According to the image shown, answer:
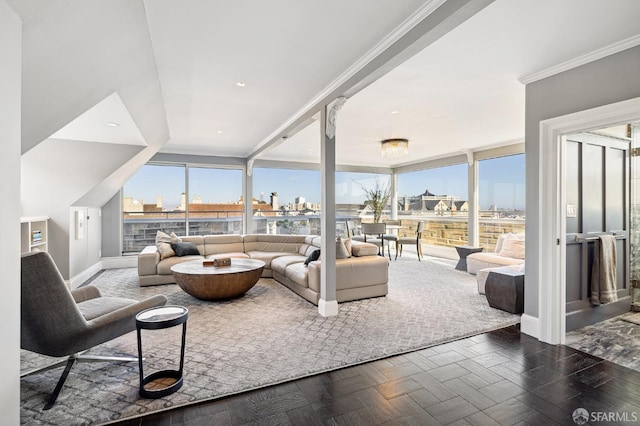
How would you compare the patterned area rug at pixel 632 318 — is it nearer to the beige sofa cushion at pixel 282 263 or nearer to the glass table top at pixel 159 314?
the beige sofa cushion at pixel 282 263

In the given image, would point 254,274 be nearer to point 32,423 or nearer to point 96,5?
point 32,423

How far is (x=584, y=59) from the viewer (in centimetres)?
272

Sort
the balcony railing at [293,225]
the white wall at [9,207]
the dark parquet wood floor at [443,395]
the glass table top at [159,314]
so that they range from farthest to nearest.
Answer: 1. the balcony railing at [293,225]
2. the glass table top at [159,314]
3. the dark parquet wood floor at [443,395]
4. the white wall at [9,207]

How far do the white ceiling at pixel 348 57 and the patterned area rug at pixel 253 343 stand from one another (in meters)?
2.27

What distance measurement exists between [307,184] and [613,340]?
6.99m

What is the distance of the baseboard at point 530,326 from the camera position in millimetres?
3129

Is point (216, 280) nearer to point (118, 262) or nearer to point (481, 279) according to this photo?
point (481, 279)

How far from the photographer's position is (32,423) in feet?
6.24

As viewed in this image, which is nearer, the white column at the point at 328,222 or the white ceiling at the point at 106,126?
the white ceiling at the point at 106,126

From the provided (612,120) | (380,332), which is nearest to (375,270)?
(380,332)

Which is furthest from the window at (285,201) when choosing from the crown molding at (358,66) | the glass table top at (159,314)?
the glass table top at (159,314)

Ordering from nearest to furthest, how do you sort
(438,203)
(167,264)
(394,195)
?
(167,264), (438,203), (394,195)

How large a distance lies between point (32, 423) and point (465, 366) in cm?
294

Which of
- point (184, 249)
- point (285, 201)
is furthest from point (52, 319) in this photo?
point (285, 201)
